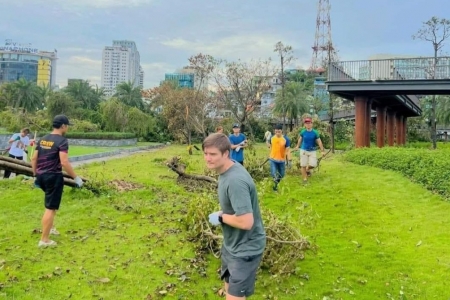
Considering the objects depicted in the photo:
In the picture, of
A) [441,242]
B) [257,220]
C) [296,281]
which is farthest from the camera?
[441,242]

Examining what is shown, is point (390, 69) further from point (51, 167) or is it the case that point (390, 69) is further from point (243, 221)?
point (243, 221)

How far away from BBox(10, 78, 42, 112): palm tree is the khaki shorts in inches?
1747

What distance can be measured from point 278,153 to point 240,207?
19.3 ft

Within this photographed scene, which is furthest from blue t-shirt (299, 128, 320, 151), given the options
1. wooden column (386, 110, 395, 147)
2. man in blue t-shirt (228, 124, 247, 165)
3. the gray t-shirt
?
wooden column (386, 110, 395, 147)

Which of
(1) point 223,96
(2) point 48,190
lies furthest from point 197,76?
(2) point 48,190

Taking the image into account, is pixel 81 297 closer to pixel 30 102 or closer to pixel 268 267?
pixel 268 267

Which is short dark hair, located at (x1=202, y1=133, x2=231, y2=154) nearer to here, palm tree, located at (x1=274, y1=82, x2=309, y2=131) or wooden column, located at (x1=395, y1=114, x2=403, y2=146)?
wooden column, located at (x1=395, y1=114, x2=403, y2=146)

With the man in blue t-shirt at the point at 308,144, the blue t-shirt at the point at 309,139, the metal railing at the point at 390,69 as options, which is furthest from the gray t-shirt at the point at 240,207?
the metal railing at the point at 390,69

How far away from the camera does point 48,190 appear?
15.7ft

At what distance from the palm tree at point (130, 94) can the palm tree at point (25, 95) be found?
10825 millimetres

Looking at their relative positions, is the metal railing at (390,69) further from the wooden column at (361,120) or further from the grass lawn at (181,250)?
the grass lawn at (181,250)

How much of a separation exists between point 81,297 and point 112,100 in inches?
1284

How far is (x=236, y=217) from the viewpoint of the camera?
2.56 m

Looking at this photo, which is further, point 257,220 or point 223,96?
point 223,96
